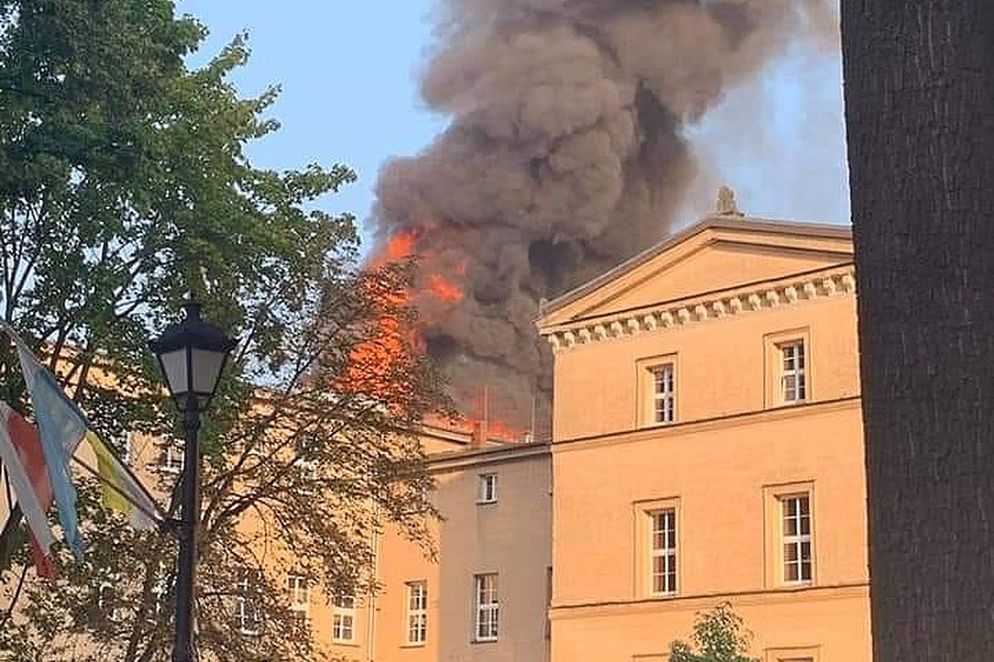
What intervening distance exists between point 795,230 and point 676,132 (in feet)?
129

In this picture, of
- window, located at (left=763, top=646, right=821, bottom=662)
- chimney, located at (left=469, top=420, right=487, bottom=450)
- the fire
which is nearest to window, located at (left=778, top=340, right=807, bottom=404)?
window, located at (left=763, top=646, right=821, bottom=662)

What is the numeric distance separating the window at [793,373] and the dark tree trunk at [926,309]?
36.2 meters

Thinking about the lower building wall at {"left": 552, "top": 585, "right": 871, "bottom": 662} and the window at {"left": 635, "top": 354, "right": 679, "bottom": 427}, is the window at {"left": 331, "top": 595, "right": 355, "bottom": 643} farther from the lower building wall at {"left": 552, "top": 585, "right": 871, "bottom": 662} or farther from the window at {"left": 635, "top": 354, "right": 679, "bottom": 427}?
the window at {"left": 635, "top": 354, "right": 679, "bottom": 427}

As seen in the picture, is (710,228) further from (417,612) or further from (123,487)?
(123,487)

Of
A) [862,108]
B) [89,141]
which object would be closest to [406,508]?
[89,141]

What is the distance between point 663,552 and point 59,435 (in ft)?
101

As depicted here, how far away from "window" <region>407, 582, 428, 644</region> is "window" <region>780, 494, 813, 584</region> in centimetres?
1180

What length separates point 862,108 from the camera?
4.88m

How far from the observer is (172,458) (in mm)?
33969

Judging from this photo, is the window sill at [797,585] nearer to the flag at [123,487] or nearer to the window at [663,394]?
the window at [663,394]

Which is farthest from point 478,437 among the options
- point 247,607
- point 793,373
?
point 247,607

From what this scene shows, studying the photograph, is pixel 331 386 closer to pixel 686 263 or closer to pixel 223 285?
pixel 223 285

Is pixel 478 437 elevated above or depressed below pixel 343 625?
above

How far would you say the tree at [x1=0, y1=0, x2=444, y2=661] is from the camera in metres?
19.0
